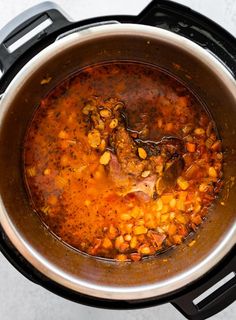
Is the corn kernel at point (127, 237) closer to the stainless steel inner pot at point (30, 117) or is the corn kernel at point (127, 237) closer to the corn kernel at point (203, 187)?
the stainless steel inner pot at point (30, 117)

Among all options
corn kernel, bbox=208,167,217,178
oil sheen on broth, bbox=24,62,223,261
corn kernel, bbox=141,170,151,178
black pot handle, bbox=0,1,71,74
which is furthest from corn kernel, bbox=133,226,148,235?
black pot handle, bbox=0,1,71,74

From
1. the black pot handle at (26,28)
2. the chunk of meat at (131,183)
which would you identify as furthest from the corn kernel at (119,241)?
the black pot handle at (26,28)

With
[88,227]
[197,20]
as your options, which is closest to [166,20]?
[197,20]

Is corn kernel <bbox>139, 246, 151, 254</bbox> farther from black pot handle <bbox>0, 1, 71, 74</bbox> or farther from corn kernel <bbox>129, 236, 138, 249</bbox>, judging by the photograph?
black pot handle <bbox>0, 1, 71, 74</bbox>

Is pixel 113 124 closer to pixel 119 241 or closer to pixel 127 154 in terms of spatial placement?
pixel 127 154

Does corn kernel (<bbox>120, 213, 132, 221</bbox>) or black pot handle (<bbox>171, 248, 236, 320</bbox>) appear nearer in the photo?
black pot handle (<bbox>171, 248, 236, 320</bbox>)

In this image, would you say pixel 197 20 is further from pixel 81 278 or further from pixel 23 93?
pixel 81 278

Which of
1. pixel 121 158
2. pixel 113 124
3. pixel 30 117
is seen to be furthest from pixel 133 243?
pixel 30 117
